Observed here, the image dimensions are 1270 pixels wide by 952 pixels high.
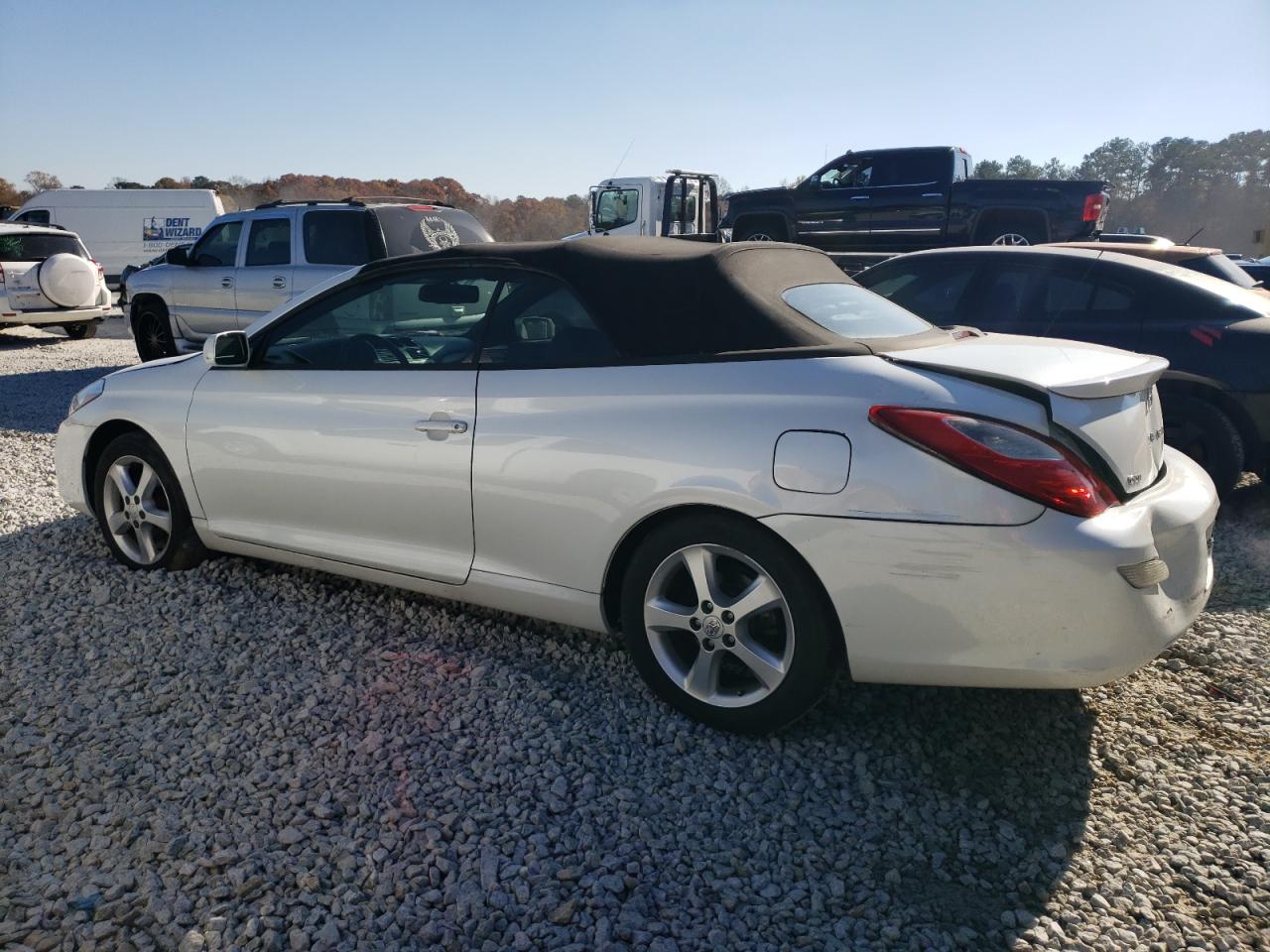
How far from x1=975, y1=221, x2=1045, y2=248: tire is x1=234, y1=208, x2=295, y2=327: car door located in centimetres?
996

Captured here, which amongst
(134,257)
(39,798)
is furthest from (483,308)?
(134,257)

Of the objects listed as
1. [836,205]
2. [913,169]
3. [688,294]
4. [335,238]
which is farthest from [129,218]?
[688,294]

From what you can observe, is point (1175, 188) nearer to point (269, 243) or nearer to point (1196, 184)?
point (1196, 184)

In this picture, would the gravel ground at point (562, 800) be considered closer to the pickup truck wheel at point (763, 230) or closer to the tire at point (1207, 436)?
the tire at point (1207, 436)

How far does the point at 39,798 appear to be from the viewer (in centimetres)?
266

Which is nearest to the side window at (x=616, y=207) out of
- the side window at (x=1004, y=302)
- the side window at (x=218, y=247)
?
the side window at (x=218, y=247)

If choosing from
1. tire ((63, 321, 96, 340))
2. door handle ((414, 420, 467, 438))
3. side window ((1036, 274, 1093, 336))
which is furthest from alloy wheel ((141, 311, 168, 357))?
side window ((1036, 274, 1093, 336))

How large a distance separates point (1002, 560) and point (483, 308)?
200cm

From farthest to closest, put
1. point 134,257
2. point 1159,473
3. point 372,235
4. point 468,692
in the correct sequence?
point 134,257, point 372,235, point 468,692, point 1159,473

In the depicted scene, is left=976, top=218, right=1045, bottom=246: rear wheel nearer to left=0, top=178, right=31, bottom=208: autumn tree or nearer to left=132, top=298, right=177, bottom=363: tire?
left=132, top=298, right=177, bottom=363: tire

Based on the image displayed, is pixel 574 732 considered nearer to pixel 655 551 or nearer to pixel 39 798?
pixel 655 551

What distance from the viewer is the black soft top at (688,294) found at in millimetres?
2906

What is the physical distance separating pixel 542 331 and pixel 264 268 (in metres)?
7.33

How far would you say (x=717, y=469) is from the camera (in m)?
2.75
